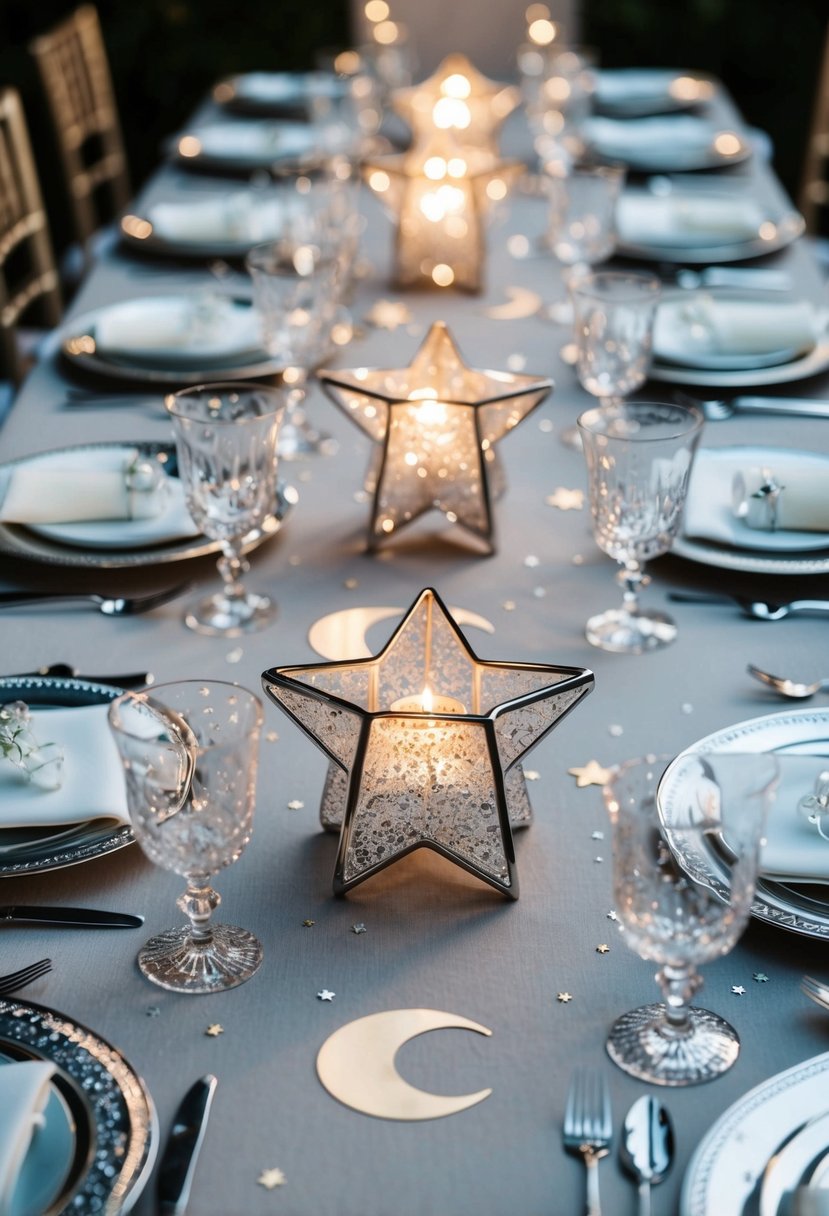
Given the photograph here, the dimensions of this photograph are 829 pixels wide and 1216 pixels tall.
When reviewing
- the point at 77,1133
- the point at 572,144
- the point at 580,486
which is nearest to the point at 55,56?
the point at 572,144

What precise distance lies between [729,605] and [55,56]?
2333mm

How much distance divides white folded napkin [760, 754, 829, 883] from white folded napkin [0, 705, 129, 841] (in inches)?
17.6

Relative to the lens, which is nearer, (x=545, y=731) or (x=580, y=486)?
(x=545, y=731)

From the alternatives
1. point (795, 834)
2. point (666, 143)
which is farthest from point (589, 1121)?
point (666, 143)

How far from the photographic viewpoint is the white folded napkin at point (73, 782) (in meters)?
0.99

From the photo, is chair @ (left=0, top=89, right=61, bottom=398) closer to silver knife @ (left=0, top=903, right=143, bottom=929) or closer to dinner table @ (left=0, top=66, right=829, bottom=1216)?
dinner table @ (left=0, top=66, right=829, bottom=1216)

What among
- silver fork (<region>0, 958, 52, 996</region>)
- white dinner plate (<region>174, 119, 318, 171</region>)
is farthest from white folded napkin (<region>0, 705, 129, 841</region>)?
white dinner plate (<region>174, 119, 318, 171</region>)

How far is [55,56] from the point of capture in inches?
119

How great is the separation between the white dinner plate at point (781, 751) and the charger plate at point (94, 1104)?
A: 377 mm

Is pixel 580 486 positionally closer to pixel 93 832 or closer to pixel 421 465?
pixel 421 465

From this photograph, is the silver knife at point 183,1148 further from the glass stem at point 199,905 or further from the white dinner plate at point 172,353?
the white dinner plate at point 172,353

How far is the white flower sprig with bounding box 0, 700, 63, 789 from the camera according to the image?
1.02 m

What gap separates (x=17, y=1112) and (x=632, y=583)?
2.41 ft

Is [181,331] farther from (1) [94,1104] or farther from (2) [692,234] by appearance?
(1) [94,1104]
